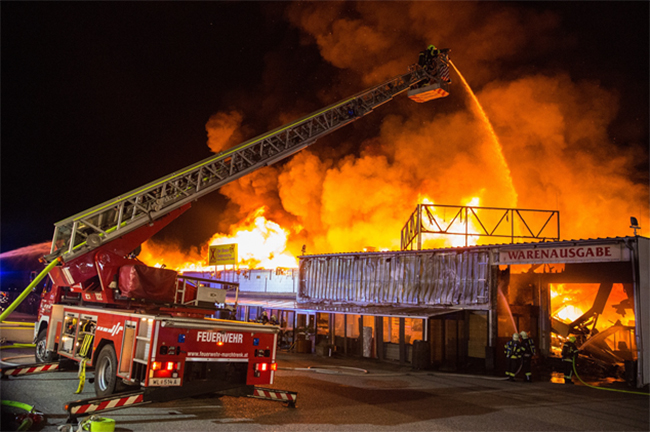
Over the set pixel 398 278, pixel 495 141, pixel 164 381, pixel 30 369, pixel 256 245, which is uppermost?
pixel 495 141

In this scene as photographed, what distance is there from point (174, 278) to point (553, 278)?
15256 millimetres

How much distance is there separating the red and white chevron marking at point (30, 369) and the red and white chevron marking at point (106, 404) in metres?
4.44

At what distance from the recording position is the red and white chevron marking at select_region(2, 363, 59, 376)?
392 inches

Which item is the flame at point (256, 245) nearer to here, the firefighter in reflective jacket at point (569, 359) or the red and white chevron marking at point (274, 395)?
the firefighter in reflective jacket at point (569, 359)

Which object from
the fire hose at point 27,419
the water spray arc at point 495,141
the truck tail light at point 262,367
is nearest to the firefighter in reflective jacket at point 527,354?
the truck tail light at point 262,367

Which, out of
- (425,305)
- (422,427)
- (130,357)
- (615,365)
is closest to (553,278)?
(615,365)

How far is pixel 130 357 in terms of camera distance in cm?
806

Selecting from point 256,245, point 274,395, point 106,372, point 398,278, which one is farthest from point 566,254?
point 256,245

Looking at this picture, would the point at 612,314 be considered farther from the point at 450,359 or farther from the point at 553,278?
the point at 450,359

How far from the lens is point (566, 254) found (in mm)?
15164

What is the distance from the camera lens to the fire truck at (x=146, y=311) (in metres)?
7.76

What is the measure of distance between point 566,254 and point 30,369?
15.4 meters

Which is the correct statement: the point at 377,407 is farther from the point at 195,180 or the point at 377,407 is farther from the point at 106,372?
the point at 195,180

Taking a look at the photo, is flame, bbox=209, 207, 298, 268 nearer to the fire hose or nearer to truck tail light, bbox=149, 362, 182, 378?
truck tail light, bbox=149, 362, 182, 378
